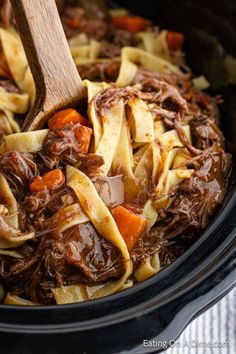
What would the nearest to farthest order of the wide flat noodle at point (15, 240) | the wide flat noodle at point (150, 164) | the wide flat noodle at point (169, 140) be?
the wide flat noodle at point (15, 240) → the wide flat noodle at point (150, 164) → the wide flat noodle at point (169, 140)

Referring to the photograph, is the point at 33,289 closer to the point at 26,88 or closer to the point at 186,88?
the point at 26,88

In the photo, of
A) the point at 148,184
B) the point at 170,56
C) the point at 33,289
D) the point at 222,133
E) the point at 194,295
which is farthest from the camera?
the point at 170,56

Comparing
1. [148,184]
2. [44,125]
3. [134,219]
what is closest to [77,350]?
[134,219]

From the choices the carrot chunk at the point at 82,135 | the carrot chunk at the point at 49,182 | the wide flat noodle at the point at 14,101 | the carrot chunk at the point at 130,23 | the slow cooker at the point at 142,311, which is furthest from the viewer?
the carrot chunk at the point at 130,23

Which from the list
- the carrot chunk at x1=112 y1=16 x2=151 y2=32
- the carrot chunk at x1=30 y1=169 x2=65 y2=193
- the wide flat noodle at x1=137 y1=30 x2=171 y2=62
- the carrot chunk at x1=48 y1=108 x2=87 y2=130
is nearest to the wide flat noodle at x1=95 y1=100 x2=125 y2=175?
the carrot chunk at x1=48 y1=108 x2=87 y2=130

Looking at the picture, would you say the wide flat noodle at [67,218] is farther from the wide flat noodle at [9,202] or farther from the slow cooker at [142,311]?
the slow cooker at [142,311]

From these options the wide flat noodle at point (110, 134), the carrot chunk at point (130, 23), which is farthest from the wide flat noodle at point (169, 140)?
the carrot chunk at point (130, 23)
